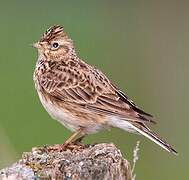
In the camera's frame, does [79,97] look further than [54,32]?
No

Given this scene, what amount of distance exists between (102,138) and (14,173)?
836cm

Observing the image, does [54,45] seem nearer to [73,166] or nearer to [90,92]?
[90,92]

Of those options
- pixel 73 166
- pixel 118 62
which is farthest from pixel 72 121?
pixel 118 62

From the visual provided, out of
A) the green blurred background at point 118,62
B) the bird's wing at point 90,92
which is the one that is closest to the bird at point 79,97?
the bird's wing at point 90,92

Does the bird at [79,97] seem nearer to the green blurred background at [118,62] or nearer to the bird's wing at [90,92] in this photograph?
the bird's wing at [90,92]

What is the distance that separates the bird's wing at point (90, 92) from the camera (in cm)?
1005

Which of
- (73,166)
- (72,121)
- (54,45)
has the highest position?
(54,45)

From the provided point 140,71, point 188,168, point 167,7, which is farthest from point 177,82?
point 167,7

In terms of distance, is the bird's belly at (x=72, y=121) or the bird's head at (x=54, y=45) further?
the bird's head at (x=54, y=45)

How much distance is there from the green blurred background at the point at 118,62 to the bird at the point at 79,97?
A: 1.00 m

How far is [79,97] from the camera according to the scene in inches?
408

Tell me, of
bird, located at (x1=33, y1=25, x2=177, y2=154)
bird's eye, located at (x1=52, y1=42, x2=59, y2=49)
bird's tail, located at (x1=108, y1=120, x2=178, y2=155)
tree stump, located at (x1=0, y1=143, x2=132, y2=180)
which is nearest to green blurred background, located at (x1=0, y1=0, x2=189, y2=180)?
bird, located at (x1=33, y1=25, x2=177, y2=154)

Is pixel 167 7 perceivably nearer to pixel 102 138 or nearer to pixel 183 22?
pixel 183 22

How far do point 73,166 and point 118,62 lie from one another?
12.8m
